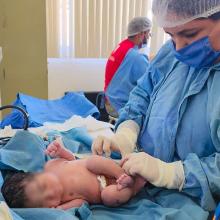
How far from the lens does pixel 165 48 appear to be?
1.12m

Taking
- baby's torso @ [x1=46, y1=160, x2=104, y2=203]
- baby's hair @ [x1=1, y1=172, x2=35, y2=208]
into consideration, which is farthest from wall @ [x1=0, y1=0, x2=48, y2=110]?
baby's hair @ [x1=1, y1=172, x2=35, y2=208]

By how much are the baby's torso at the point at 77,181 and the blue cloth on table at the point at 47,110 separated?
1.90 feet

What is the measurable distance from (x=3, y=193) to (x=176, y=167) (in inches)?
19.2

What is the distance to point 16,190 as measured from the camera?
36.4 inches

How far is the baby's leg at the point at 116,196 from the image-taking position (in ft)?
3.01

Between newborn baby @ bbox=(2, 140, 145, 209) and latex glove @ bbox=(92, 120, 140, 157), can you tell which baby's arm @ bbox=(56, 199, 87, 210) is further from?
latex glove @ bbox=(92, 120, 140, 157)

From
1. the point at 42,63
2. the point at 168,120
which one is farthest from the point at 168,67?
the point at 42,63

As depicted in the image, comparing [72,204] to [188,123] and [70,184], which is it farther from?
[188,123]

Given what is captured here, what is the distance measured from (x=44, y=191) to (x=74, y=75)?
9.13ft

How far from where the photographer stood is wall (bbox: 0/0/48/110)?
248 cm

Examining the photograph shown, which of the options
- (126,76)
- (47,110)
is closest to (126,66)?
(126,76)

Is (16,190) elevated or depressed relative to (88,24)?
depressed

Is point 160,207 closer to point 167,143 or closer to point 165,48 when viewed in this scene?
point 167,143

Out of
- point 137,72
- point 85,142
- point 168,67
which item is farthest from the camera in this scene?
point 137,72
